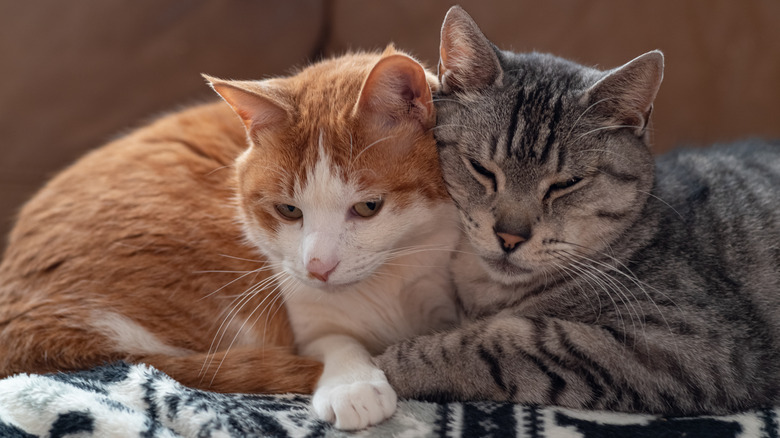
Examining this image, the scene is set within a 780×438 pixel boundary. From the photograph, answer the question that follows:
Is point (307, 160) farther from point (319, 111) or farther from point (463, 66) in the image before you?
point (463, 66)

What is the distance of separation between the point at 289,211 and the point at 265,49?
1.01 meters

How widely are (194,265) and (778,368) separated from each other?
1.39 meters

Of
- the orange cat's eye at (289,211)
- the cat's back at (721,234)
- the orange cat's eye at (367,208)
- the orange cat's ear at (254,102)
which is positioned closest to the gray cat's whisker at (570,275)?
the cat's back at (721,234)

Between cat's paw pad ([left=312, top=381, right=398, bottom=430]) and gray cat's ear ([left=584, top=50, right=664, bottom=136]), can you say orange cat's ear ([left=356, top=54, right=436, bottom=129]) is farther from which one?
cat's paw pad ([left=312, top=381, right=398, bottom=430])

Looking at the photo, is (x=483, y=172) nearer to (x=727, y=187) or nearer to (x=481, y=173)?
(x=481, y=173)

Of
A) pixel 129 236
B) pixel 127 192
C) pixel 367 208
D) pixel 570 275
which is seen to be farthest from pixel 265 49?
pixel 570 275

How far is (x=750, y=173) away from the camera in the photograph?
1711 millimetres

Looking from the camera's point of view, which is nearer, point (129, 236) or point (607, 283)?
point (607, 283)

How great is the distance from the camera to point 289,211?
1.50m

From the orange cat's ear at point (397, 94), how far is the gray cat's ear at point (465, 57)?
0.09m

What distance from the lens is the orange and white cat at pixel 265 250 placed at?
1.42 meters

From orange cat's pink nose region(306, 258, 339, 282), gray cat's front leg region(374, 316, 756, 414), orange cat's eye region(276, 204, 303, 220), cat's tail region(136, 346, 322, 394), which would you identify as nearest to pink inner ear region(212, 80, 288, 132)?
orange cat's eye region(276, 204, 303, 220)

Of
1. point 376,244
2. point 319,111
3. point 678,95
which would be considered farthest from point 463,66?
point 678,95

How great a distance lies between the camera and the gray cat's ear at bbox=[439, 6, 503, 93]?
4.71ft
